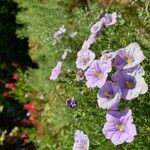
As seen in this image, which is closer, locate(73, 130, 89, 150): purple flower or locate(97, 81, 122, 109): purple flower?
locate(97, 81, 122, 109): purple flower

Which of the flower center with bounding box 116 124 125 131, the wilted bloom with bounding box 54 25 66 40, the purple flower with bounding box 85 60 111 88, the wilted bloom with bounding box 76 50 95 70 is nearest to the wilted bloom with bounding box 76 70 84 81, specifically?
the wilted bloom with bounding box 76 50 95 70

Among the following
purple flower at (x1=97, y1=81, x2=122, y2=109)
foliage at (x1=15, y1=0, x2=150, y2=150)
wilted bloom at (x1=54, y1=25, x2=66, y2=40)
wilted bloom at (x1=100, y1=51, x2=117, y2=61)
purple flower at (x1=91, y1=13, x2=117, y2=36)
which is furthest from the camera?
wilted bloom at (x1=54, y1=25, x2=66, y2=40)

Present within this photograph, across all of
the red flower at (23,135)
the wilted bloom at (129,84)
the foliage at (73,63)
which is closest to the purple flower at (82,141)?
the foliage at (73,63)

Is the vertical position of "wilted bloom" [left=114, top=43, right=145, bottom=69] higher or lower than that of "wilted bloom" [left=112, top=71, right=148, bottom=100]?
higher

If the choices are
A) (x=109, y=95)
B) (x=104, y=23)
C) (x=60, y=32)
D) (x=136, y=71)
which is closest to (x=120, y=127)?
(x=109, y=95)

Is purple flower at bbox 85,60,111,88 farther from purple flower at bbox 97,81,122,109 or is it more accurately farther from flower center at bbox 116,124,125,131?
flower center at bbox 116,124,125,131

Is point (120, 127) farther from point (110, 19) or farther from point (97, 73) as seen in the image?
point (110, 19)

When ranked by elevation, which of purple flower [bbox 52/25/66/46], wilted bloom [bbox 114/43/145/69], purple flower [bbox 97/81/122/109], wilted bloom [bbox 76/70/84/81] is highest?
wilted bloom [bbox 114/43/145/69]
